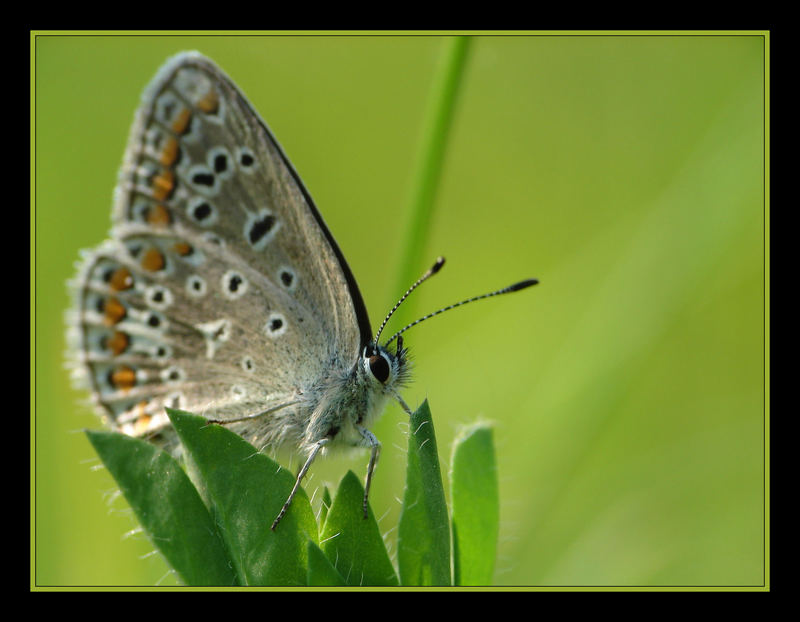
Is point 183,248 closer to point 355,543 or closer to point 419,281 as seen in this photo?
point 419,281

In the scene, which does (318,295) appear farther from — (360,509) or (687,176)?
(687,176)

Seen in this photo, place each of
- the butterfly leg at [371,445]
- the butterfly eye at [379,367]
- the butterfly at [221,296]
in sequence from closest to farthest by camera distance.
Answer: the butterfly leg at [371,445] < the butterfly eye at [379,367] < the butterfly at [221,296]

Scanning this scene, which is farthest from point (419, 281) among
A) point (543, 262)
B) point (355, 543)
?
point (543, 262)

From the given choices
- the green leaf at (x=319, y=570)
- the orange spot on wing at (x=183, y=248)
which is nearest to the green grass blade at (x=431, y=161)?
the orange spot on wing at (x=183, y=248)

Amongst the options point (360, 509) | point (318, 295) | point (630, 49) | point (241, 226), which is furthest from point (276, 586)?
point (630, 49)

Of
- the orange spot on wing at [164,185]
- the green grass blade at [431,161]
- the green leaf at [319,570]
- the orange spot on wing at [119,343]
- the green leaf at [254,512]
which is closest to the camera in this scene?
the green leaf at [319,570]

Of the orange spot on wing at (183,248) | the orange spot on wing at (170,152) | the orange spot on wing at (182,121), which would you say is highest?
the orange spot on wing at (182,121)

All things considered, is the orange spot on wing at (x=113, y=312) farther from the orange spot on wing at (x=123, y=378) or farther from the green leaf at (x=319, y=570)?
the green leaf at (x=319, y=570)
